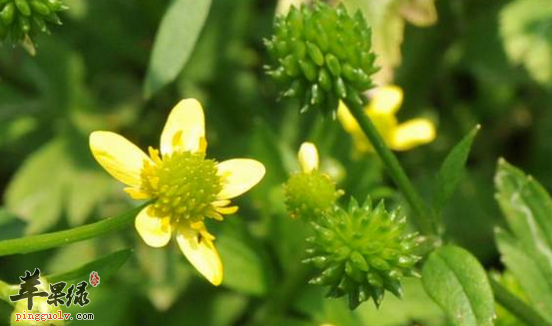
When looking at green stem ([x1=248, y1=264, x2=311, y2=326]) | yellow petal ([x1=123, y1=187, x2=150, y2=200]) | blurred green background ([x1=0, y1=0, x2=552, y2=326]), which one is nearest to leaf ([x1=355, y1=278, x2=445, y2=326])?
blurred green background ([x1=0, y1=0, x2=552, y2=326])

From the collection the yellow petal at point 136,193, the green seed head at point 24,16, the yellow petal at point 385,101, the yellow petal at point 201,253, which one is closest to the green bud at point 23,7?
the green seed head at point 24,16

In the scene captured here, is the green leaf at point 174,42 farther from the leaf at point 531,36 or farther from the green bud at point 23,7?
the leaf at point 531,36

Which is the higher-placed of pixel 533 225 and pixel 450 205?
pixel 450 205

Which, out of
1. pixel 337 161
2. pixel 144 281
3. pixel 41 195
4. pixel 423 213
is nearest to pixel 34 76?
pixel 41 195

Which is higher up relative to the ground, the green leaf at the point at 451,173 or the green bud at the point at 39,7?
the green bud at the point at 39,7

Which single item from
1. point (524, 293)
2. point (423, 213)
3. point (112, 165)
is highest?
point (112, 165)

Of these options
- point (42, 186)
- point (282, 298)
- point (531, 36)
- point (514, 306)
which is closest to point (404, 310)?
point (282, 298)

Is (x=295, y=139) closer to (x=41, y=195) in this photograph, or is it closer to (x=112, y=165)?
(x=41, y=195)
